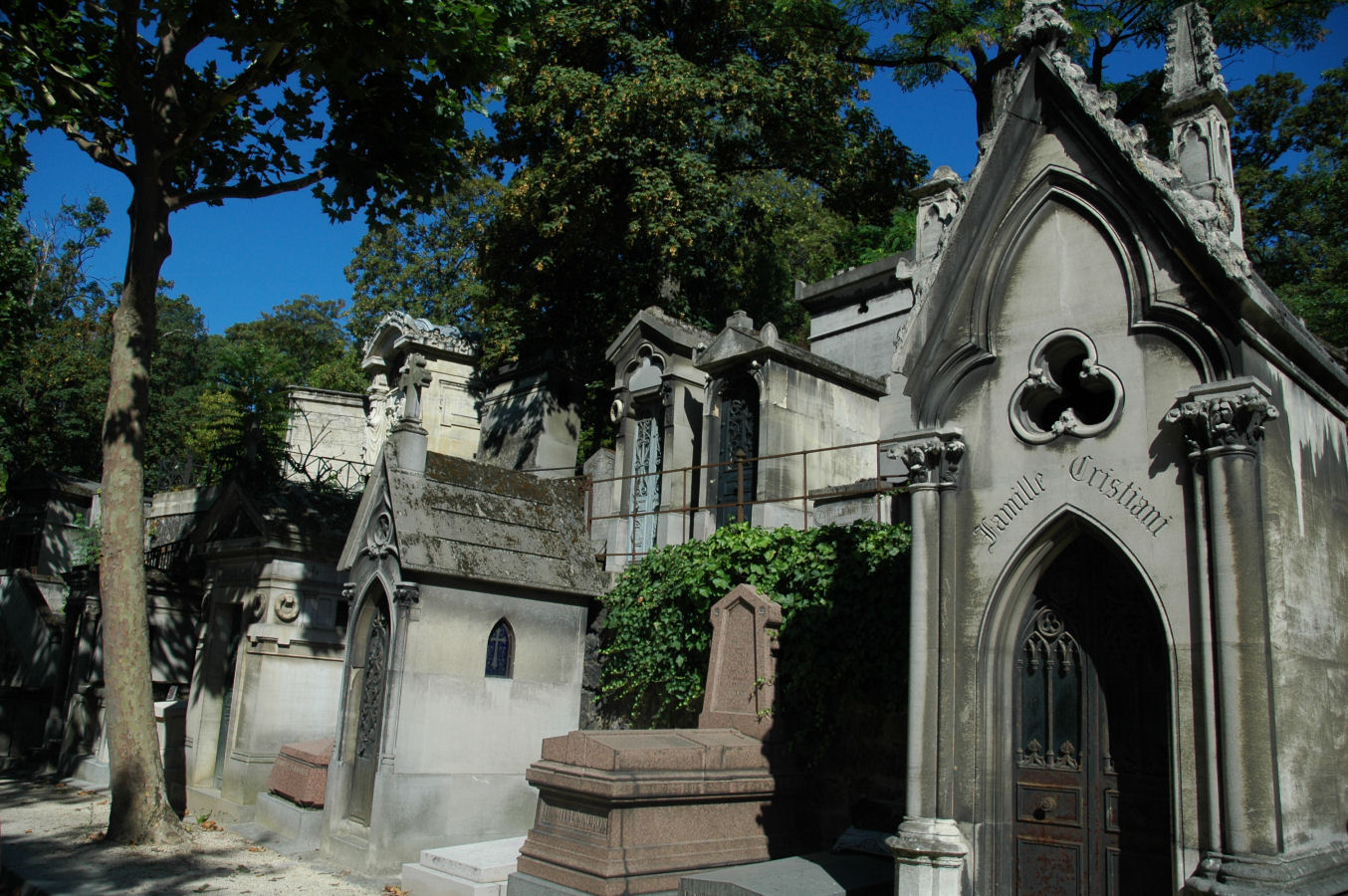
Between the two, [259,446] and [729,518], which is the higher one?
[259,446]

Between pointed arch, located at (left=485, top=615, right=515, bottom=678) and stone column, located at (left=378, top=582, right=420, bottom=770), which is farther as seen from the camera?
pointed arch, located at (left=485, top=615, right=515, bottom=678)

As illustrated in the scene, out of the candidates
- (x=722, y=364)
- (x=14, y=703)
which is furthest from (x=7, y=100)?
(x=14, y=703)

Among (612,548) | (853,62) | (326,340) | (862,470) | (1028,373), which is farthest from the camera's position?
(326,340)

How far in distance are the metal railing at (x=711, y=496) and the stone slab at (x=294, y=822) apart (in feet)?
14.0

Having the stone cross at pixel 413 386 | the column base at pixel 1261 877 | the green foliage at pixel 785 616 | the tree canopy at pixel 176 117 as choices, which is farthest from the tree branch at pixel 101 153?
the column base at pixel 1261 877

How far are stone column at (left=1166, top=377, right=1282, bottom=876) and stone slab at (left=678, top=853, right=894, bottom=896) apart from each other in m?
2.23

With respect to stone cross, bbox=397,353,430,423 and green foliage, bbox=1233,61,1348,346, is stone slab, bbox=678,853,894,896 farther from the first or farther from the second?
green foliage, bbox=1233,61,1348,346

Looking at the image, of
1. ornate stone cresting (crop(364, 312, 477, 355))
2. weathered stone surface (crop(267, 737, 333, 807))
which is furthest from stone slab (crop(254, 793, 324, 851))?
ornate stone cresting (crop(364, 312, 477, 355))

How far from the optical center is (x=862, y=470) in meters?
14.1

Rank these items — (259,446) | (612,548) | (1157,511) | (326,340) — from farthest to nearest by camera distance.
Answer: (326,340) < (259,446) < (612,548) < (1157,511)

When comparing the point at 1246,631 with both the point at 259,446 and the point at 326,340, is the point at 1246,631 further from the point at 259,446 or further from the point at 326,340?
the point at 326,340

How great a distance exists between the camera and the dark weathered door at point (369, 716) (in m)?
9.94

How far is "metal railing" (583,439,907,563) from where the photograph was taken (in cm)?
1165

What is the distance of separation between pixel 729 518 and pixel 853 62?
40.1 ft
